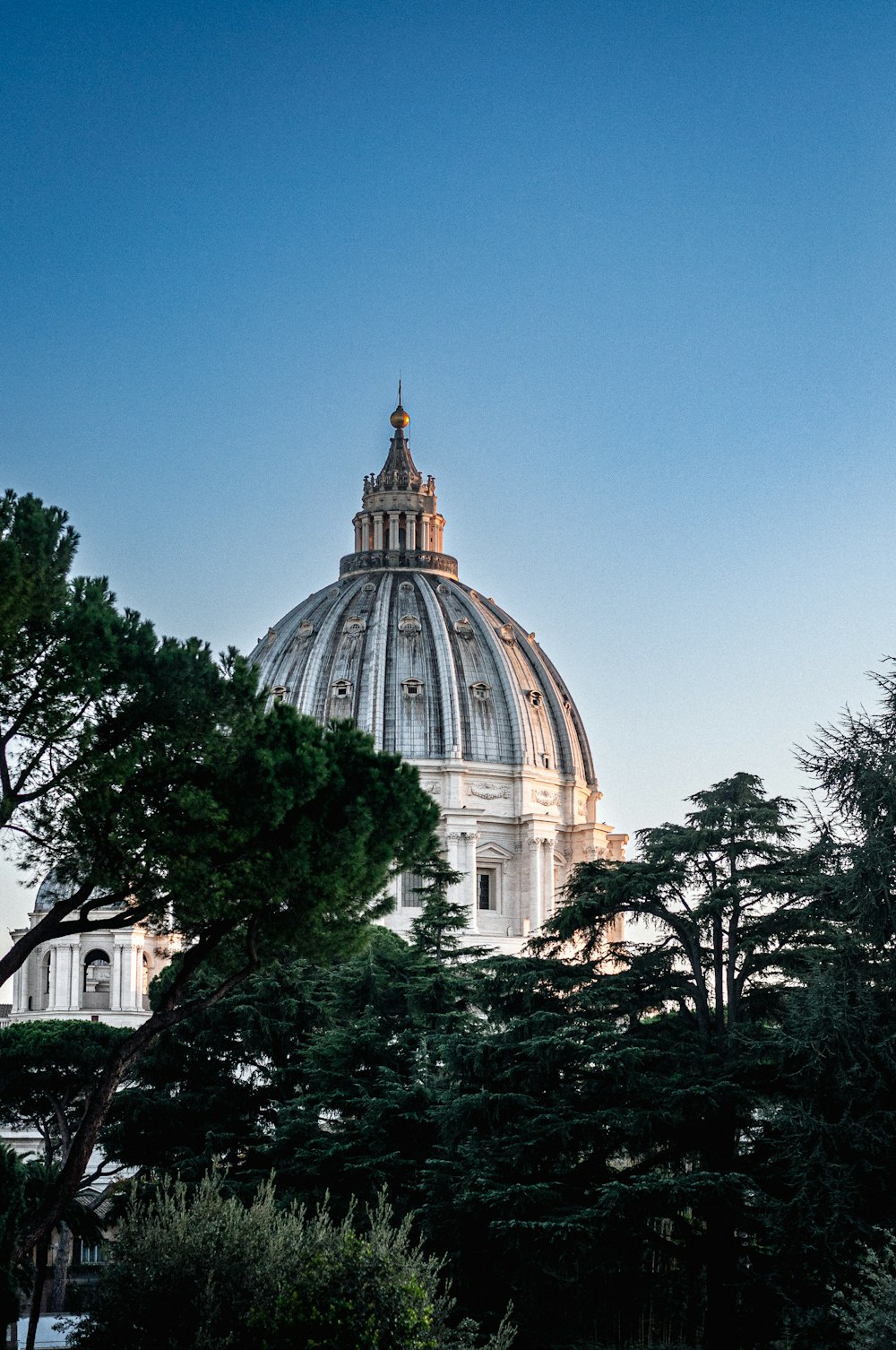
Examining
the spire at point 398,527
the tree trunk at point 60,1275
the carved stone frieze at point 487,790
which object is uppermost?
the spire at point 398,527

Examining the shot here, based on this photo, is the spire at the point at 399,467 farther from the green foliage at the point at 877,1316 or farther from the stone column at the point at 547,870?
the green foliage at the point at 877,1316

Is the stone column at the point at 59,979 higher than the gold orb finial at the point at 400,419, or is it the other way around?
the gold orb finial at the point at 400,419

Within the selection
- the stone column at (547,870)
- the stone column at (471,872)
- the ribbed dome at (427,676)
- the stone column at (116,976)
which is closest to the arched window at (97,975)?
the stone column at (116,976)

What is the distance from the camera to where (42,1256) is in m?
17.4

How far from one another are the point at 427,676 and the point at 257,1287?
68.6 metres

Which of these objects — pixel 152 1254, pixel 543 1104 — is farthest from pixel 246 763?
pixel 543 1104

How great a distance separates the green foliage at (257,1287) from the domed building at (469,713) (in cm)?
6126

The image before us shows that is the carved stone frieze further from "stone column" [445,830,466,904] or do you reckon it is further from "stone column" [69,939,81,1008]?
"stone column" [69,939,81,1008]

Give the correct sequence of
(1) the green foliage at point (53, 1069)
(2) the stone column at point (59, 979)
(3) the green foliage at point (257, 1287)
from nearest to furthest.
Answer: (3) the green foliage at point (257, 1287)
(1) the green foliage at point (53, 1069)
(2) the stone column at point (59, 979)

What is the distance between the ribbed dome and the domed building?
0.07m

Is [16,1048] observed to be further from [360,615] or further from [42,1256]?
A: [360,615]

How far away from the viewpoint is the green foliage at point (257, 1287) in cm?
1388

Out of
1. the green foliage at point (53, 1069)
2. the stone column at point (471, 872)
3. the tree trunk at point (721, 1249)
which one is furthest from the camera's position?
the stone column at point (471, 872)

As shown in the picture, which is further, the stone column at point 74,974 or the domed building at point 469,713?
the domed building at point 469,713
